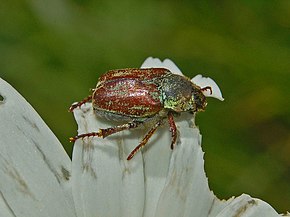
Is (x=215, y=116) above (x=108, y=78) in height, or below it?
below

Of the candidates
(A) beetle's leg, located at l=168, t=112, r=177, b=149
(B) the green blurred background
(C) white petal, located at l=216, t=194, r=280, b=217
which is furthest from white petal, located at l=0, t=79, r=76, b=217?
(B) the green blurred background

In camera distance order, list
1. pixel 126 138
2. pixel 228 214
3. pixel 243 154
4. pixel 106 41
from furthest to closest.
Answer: pixel 106 41 < pixel 243 154 < pixel 126 138 < pixel 228 214

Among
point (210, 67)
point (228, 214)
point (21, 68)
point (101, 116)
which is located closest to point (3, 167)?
point (101, 116)

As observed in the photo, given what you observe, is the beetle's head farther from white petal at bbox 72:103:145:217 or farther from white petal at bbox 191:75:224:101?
white petal at bbox 72:103:145:217

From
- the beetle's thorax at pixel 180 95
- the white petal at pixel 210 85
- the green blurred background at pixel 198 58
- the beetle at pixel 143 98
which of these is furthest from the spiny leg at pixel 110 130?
the green blurred background at pixel 198 58

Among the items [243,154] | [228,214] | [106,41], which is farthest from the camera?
[106,41]

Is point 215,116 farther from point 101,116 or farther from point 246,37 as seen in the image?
point 101,116

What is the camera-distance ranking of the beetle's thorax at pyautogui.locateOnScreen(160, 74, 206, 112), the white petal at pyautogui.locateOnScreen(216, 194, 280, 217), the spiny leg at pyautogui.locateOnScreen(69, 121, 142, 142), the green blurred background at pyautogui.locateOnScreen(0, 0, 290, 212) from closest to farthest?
the white petal at pyautogui.locateOnScreen(216, 194, 280, 217), the spiny leg at pyautogui.locateOnScreen(69, 121, 142, 142), the beetle's thorax at pyautogui.locateOnScreen(160, 74, 206, 112), the green blurred background at pyautogui.locateOnScreen(0, 0, 290, 212)
